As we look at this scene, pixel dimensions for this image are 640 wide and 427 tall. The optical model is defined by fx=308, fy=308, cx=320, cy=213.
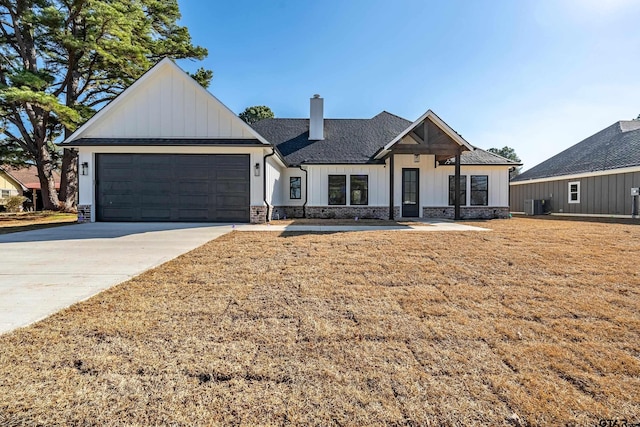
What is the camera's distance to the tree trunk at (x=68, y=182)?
63.1 feet

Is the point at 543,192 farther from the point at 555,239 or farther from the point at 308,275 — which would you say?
the point at 308,275

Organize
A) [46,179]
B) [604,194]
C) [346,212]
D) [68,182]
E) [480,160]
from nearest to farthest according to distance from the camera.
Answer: [346,212], [480,160], [604,194], [46,179], [68,182]

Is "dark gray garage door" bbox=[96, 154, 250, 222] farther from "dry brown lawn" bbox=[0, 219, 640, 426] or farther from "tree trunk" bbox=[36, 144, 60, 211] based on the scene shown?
"tree trunk" bbox=[36, 144, 60, 211]

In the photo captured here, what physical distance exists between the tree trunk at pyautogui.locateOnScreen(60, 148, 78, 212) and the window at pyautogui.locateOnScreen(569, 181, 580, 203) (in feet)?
98.5

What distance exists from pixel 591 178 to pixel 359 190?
13065 mm

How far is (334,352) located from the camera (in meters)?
2.28

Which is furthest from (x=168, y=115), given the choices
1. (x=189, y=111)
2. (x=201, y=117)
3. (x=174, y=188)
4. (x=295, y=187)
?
(x=295, y=187)

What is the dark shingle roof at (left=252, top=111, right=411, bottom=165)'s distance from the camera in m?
15.4

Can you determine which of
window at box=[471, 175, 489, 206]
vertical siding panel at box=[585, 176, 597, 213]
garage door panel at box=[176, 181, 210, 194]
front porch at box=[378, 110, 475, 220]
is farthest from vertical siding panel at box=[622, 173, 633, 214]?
garage door panel at box=[176, 181, 210, 194]

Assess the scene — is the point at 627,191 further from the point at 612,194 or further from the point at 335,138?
the point at 335,138

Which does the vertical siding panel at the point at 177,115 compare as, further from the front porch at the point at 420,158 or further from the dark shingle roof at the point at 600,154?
the dark shingle roof at the point at 600,154

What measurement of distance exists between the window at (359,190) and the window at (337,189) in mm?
355

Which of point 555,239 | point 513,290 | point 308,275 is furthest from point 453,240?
point 308,275

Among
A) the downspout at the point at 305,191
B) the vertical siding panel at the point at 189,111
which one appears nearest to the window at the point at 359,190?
the downspout at the point at 305,191
